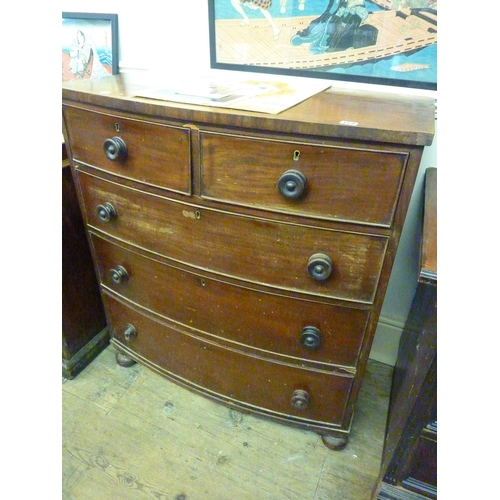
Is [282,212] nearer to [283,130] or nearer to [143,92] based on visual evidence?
[283,130]

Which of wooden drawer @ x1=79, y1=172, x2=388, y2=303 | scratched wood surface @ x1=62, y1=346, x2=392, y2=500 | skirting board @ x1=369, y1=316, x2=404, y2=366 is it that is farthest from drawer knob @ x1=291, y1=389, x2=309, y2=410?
skirting board @ x1=369, y1=316, x2=404, y2=366

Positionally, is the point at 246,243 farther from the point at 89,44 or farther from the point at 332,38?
the point at 89,44

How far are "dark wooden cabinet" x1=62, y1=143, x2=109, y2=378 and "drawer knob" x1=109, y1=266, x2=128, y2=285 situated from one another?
0.72 feet

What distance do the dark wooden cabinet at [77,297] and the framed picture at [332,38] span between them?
628mm

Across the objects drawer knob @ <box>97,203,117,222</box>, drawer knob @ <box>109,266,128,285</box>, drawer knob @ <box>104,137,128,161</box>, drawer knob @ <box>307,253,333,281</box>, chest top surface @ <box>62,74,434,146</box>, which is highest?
chest top surface @ <box>62,74,434,146</box>

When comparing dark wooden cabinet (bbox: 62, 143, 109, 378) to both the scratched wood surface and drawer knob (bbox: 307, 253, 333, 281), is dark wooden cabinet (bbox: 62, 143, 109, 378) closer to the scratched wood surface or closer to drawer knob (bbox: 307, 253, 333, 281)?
the scratched wood surface

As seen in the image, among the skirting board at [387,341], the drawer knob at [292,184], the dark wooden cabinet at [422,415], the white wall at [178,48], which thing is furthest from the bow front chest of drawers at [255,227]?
the skirting board at [387,341]

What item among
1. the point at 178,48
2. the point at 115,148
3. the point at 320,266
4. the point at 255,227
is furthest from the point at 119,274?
the point at 178,48

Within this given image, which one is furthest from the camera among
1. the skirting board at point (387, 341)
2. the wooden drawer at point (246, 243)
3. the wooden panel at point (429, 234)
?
the skirting board at point (387, 341)

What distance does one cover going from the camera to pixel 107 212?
103cm

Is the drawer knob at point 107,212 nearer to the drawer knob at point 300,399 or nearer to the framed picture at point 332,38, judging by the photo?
the framed picture at point 332,38

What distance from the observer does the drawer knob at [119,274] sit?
115cm

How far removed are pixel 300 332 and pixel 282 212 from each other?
35 cm

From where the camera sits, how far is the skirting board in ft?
4.58
